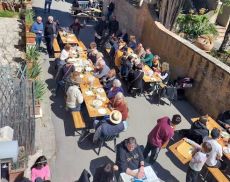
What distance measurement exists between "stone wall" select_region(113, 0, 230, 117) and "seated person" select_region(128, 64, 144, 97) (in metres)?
1.98

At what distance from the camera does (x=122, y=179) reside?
7.07 metres

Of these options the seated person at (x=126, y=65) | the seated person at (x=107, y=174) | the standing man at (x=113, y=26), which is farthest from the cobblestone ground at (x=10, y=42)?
the seated person at (x=107, y=174)

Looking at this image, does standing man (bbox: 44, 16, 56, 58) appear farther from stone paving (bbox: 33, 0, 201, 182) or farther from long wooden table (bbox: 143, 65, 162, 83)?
long wooden table (bbox: 143, 65, 162, 83)

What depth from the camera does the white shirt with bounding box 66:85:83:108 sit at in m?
9.24

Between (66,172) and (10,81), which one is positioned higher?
(10,81)

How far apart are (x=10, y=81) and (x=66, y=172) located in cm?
266

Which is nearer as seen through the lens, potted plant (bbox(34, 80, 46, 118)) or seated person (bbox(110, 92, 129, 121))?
seated person (bbox(110, 92, 129, 121))

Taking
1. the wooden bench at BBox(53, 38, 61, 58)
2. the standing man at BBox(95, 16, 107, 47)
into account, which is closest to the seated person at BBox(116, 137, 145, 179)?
the wooden bench at BBox(53, 38, 61, 58)

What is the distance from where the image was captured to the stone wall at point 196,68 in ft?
35.3

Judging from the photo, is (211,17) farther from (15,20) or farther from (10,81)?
(10,81)

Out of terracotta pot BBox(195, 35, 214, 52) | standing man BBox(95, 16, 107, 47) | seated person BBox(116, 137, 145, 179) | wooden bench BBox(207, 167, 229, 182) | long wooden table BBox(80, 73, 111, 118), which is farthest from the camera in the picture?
standing man BBox(95, 16, 107, 47)

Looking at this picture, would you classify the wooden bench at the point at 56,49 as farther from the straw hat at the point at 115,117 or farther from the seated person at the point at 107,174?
the seated person at the point at 107,174

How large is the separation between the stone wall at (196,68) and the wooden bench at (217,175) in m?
3.17

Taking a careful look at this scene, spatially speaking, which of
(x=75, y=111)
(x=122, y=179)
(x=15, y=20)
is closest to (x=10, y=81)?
(x=75, y=111)
